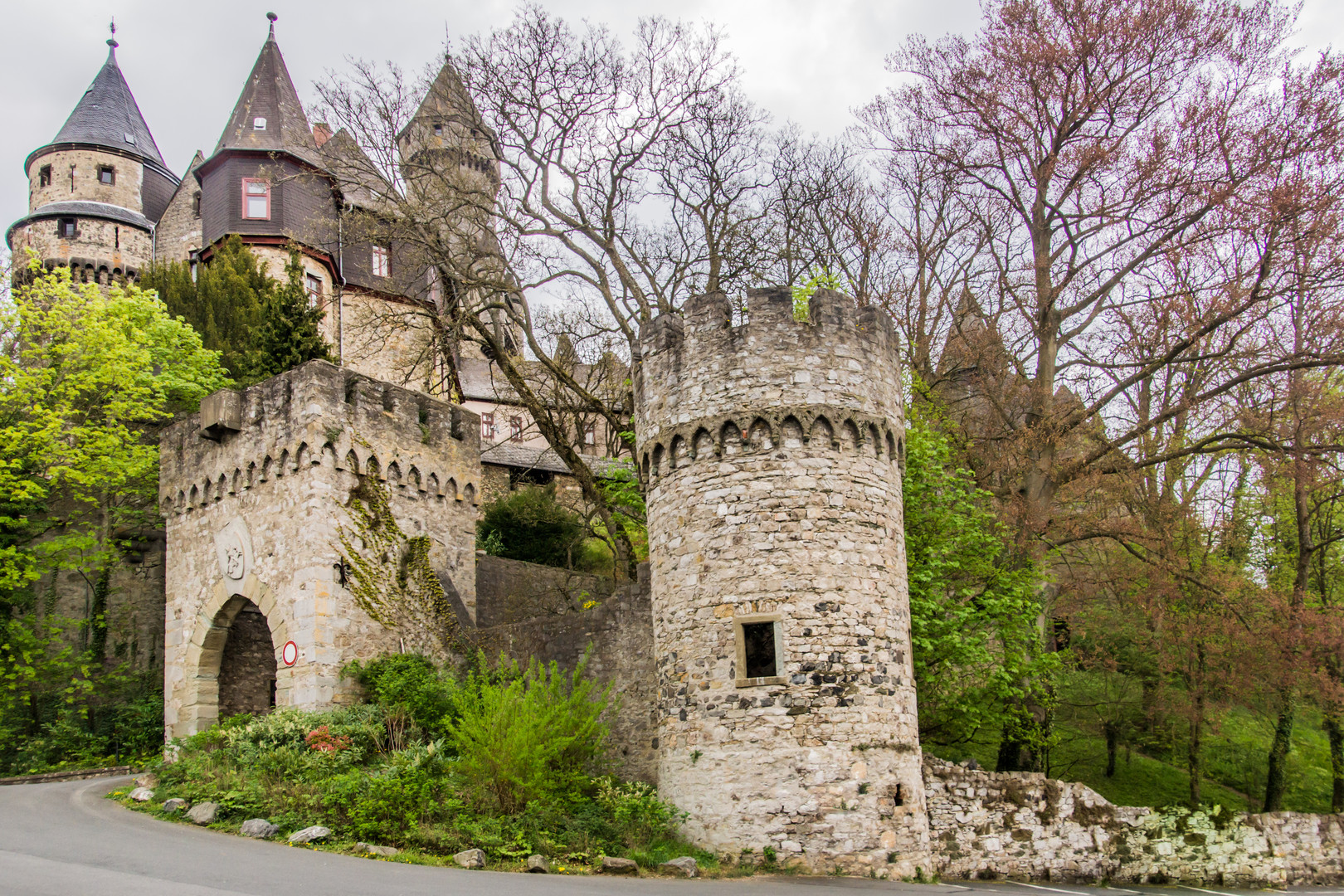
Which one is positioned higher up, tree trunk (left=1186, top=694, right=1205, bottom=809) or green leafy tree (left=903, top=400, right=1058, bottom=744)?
green leafy tree (left=903, top=400, right=1058, bottom=744)

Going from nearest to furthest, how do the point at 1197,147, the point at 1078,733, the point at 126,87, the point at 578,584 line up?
1. the point at 1197,147
2. the point at 1078,733
3. the point at 578,584
4. the point at 126,87

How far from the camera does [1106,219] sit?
61.7 feet

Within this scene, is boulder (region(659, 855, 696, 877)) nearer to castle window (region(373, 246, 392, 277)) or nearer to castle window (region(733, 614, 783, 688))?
castle window (region(733, 614, 783, 688))

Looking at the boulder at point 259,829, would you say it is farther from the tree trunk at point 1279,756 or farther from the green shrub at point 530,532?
the tree trunk at point 1279,756

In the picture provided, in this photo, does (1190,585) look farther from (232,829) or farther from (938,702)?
(232,829)

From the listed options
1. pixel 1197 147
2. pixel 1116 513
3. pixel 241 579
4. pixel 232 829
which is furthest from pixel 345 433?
pixel 1197 147

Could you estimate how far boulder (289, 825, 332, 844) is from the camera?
37.4ft

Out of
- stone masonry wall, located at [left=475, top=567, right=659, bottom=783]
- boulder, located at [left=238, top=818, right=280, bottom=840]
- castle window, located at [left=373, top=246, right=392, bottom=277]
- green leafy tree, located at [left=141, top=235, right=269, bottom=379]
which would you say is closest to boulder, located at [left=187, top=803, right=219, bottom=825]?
boulder, located at [left=238, top=818, right=280, bottom=840]

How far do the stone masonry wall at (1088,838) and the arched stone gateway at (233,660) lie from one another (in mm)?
9277

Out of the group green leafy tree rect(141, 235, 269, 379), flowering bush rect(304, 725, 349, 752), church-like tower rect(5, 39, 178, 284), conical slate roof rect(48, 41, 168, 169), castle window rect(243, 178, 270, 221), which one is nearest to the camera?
flowering bush rect(304, 725, 349, 752)

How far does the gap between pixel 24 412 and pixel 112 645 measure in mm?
4952

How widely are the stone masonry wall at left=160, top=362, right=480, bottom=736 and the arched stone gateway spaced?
1.1 inches

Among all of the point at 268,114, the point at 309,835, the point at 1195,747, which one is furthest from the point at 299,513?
the point at 268,114

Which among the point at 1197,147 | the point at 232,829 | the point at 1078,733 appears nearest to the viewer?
the point at 232,829
